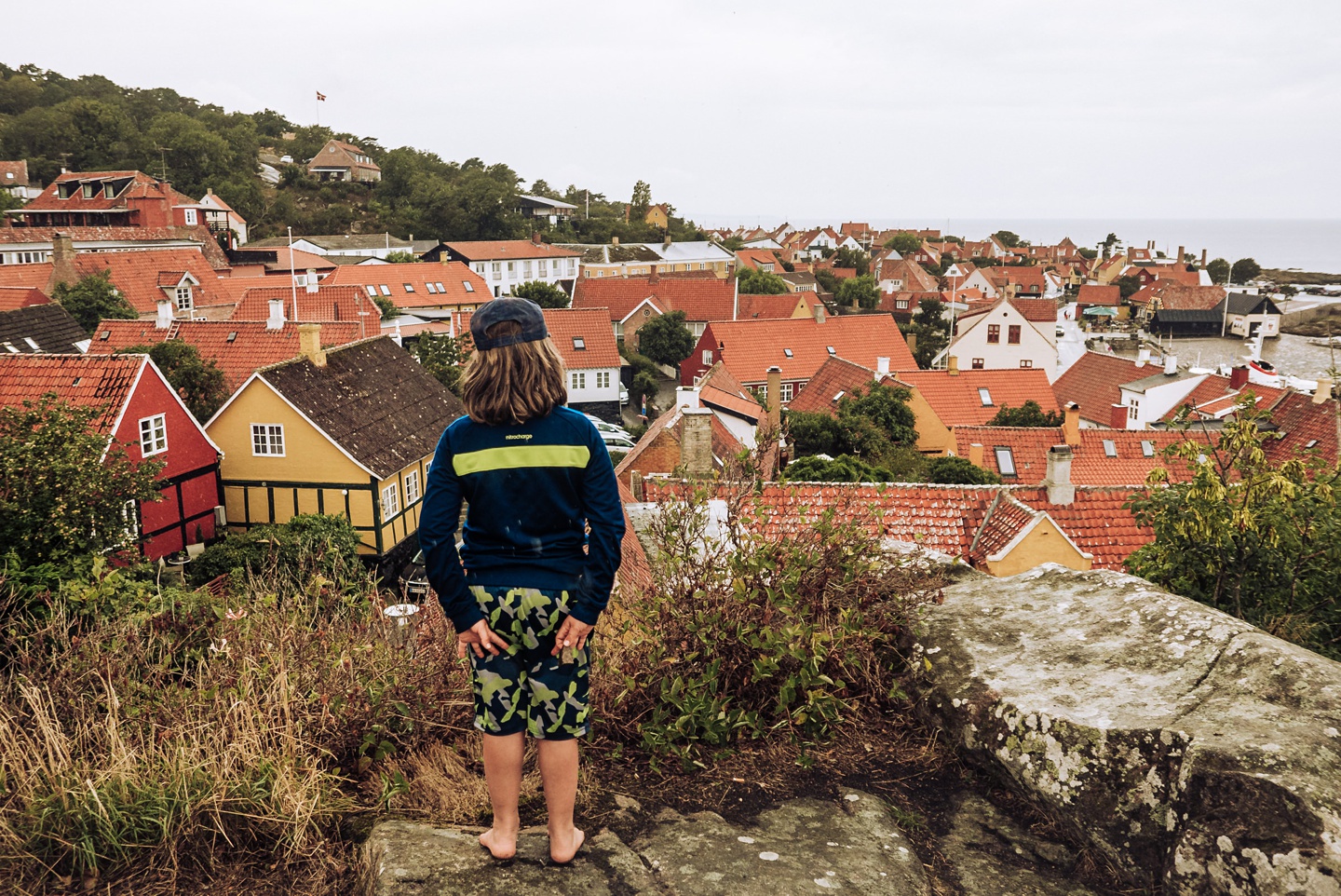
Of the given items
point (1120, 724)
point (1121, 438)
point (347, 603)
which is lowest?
point (1121, 438)

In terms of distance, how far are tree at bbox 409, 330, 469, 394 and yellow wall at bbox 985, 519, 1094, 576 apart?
77.8ft

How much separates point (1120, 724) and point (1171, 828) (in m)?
0.46

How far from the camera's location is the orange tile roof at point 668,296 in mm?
66750

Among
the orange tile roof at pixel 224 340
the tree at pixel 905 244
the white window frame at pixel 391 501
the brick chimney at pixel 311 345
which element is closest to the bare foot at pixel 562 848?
the white window frame at pixel 391 501

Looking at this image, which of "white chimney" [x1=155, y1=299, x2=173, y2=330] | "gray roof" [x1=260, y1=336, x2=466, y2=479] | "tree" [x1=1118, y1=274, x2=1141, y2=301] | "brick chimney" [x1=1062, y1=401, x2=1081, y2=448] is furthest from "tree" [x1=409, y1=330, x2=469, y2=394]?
"tree" [x1=1118, y1=274, x2=1141, y2=301]

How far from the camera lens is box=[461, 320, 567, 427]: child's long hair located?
3.31m

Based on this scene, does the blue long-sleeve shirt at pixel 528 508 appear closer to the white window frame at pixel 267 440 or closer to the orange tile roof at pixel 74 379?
the orange tile roof at pixel 74 379

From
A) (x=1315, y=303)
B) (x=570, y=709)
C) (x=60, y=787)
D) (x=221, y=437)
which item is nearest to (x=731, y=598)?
(x=570, y=709)

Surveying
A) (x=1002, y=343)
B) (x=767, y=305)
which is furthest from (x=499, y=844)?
(x=767, y=305)

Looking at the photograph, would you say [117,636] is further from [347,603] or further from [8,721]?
[347,603]

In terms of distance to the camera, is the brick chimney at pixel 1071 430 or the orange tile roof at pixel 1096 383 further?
the orange tile roof at pixel 1096 383

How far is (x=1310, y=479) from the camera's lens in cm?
895

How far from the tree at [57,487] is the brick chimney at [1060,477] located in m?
14.9

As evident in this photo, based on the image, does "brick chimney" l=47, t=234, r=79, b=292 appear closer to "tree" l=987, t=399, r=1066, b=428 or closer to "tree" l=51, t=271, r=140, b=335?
"tree" l=51, t=271, r=140, b=335
